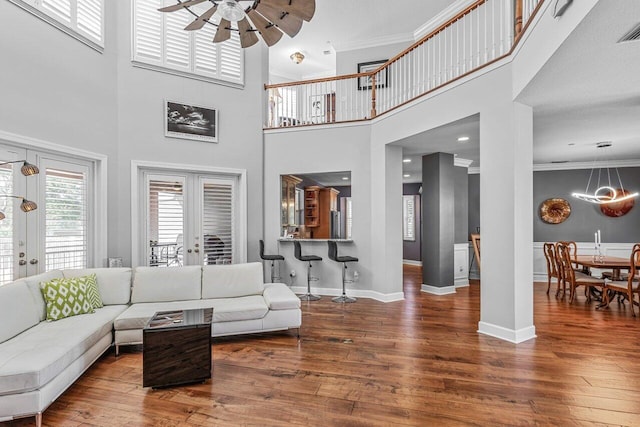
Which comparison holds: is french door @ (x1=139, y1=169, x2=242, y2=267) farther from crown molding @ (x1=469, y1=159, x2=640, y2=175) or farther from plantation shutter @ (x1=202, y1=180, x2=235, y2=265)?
crown molding @ (x1=469, y1=159, x2=640, y2=175)

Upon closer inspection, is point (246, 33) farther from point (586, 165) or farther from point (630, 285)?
point (586, 165)

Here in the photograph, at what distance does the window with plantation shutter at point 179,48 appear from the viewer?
524cm

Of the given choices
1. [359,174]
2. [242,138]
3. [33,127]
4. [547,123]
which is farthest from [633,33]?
[33,127]

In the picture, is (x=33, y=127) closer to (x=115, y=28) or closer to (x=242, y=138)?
(x=115, y=28)

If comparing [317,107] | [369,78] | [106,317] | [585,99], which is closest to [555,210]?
[585,99]

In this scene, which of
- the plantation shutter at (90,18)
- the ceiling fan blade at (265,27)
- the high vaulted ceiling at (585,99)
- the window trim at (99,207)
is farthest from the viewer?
the window trim at (99,207)

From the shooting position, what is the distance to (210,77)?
18.8ft

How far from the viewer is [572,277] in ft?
18.1

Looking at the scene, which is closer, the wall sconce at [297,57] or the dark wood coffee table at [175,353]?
the dark wood coffee table at [175,353]

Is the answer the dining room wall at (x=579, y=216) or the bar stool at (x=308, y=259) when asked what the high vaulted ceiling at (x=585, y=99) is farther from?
the bar stool at (x=308, y=259)

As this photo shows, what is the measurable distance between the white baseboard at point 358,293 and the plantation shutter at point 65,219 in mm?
3455

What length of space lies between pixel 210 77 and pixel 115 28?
147 cm

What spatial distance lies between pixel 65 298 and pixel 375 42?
286 inches

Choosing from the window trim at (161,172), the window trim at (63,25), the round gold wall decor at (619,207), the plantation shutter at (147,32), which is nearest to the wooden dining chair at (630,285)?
the round gold wall decor at (619,207)
